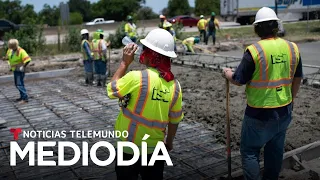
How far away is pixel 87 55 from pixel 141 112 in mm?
7196

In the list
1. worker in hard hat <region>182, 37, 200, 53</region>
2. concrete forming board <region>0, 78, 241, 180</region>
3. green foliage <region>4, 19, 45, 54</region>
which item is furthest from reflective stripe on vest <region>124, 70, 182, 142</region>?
green foliage <region>4, 19, 45, 54</region>

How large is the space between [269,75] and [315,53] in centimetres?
1259

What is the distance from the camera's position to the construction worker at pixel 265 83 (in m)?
3.43

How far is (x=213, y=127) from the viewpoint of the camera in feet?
21.8

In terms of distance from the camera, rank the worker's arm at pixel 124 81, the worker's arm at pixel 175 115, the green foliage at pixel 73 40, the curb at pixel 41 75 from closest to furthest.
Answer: the worker's arm at pixel 124 81, the worker's arm at pixel 175 115, the curb at pixel 41 75, the green foliage at pixel 73 40

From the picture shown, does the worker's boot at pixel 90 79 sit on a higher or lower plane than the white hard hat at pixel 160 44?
lower

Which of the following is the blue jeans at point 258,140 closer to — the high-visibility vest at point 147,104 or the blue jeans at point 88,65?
the high-visibility vest at point 147,104

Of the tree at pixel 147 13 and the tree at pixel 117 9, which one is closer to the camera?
the tree at pixel 147 13

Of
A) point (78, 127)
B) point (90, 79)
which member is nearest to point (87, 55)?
point (90, 79)

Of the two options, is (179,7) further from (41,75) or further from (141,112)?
(141,112)

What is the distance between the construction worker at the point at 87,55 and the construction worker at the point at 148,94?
696cm

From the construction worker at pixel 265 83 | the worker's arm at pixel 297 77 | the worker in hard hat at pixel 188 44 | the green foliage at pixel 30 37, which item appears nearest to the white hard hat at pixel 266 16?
the construction worker at pixel 265 83

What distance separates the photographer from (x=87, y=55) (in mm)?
9852

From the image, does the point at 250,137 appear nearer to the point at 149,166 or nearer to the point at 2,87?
the point at 149,166
